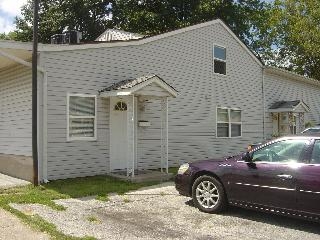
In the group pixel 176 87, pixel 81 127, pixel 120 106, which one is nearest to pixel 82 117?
pixel 81 127

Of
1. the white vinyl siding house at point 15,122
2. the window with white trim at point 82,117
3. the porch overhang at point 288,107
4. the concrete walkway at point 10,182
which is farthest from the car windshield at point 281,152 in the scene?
the porch overhang at point 288,107

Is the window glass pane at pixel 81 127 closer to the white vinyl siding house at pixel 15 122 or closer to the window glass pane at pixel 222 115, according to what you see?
the white vinyl siding house at pixel 15 122

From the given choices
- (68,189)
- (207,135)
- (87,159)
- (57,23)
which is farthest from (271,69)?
(57,23)

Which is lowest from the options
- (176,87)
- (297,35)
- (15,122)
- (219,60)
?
(15,122)

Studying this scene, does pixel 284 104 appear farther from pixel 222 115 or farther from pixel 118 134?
pixel 118 134

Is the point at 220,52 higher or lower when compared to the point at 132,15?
lower

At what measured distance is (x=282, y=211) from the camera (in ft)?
22.5

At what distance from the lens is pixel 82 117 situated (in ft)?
40.0

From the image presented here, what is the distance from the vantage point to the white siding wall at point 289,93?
20547mm

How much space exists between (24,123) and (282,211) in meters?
8.12

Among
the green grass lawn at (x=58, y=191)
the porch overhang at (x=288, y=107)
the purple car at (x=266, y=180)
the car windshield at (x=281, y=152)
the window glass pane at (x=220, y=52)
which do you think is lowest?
the green grass lawn at (x=58, y=191)

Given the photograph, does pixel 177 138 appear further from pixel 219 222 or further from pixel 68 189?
pixel 219 222

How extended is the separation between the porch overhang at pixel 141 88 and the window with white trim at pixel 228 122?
519 cm

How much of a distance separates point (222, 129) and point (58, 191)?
921 centimetres
